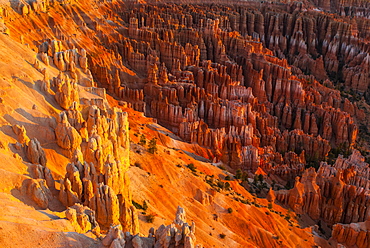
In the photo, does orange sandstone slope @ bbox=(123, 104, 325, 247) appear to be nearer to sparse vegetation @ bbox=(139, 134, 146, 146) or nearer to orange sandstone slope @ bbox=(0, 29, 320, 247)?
orange sandstone slope @ bbox=(0, 29, 320, 247)

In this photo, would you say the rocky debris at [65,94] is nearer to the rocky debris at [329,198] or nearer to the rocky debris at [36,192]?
the rocky debris at [36,192]

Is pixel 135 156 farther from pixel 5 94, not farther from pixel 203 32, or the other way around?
pixel 203 32

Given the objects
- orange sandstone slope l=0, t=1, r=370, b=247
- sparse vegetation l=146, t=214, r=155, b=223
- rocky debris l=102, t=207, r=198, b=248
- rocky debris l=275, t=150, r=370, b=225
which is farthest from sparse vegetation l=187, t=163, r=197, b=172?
rocky debris l=102, t=207, r=198, b=248

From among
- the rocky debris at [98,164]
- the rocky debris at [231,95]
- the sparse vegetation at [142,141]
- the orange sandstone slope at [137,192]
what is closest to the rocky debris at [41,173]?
the orange sandstone slope at [137,192]

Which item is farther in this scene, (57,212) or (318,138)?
(318,138)

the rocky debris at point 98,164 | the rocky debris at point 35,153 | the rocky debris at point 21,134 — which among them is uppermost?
the rocky debris at point 21,134

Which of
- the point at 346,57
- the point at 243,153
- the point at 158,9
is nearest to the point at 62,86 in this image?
the point at 243,153

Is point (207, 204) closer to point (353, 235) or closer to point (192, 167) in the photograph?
point (192, 167)
